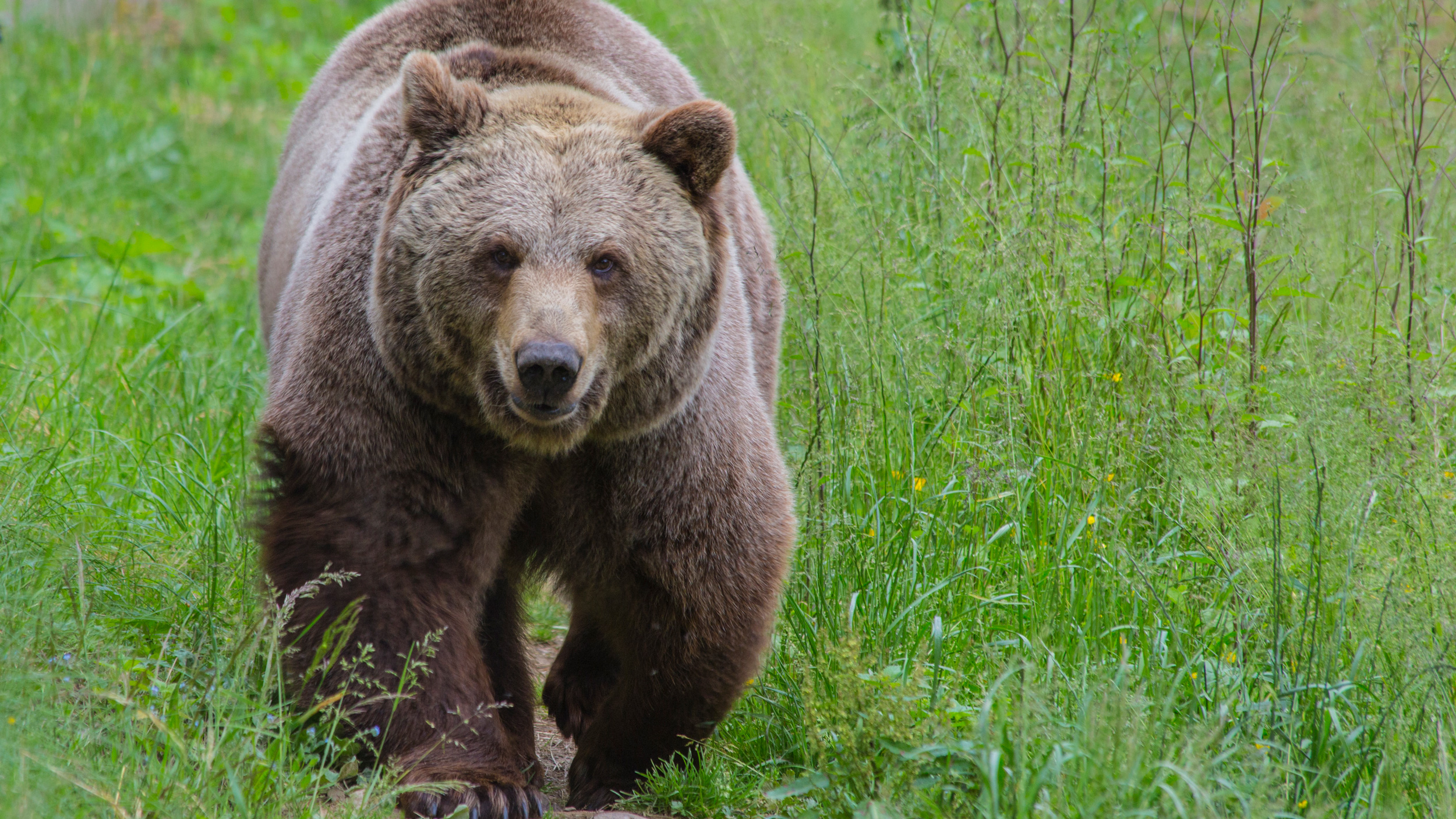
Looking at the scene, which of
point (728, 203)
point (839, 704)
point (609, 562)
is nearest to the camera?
point (839, 704)

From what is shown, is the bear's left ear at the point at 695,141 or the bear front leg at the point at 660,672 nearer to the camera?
the bear's left ear at the point at 695,141

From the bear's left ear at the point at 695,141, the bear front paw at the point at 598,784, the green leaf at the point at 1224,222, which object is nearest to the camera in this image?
the bear's left ear at the point at 695,141

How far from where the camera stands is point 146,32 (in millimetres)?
10742

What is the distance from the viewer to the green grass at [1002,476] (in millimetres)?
2961

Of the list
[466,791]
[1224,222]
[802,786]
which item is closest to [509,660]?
[466,791]

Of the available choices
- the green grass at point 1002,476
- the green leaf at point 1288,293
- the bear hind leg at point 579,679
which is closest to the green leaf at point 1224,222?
the green grass at point 1002,476

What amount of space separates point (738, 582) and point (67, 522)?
2116mm

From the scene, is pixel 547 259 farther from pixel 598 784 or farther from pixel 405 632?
pixel 598 784

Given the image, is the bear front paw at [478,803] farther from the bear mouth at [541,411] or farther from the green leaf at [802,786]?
the bear mouth at [541,411]

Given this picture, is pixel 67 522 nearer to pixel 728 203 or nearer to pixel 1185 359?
pixel 728 203

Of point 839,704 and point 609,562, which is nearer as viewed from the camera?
point 839,704

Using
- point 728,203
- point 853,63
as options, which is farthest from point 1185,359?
point 853,63

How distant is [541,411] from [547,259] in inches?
15.6

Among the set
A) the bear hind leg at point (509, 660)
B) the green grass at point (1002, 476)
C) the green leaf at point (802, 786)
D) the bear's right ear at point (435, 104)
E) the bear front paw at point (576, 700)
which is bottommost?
the bear front paw at point (576, 700)
